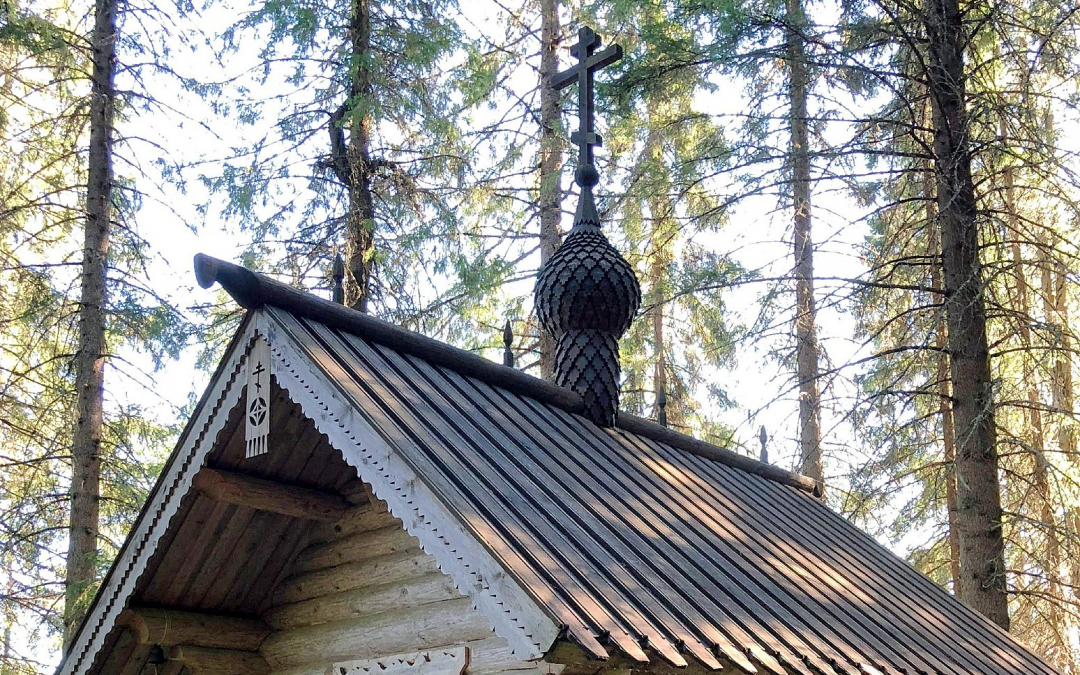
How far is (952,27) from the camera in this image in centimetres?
1326

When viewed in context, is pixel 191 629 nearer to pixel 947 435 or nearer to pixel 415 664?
pixel 415 664

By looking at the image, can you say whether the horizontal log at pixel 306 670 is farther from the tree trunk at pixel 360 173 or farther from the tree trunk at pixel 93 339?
the tree trunk at pixel 360 173

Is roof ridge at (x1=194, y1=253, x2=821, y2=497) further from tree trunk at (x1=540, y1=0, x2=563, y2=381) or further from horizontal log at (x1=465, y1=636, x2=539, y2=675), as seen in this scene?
tree trunk at (x1=540, y1=0, x2=563, y2=381)

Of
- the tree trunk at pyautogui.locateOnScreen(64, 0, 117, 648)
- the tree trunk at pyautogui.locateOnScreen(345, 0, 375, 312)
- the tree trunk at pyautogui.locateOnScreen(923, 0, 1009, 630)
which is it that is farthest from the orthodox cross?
the tree trunk at pyautogui.locateOnScreen(64, 0, 117, 648)

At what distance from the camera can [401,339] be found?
23.1ft

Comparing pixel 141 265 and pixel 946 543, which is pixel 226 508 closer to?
pixel 141 265

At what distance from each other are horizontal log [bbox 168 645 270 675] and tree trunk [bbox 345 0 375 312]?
30.0 feet

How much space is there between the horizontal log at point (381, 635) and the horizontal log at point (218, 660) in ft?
0.27

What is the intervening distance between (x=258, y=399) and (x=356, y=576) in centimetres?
169

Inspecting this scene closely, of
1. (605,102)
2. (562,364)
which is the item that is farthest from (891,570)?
(605,102)

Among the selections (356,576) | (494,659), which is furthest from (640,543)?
(356,576)

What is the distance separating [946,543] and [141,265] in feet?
41.0

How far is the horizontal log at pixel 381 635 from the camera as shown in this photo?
6457 mm

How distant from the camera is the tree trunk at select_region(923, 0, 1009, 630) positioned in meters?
12.5
